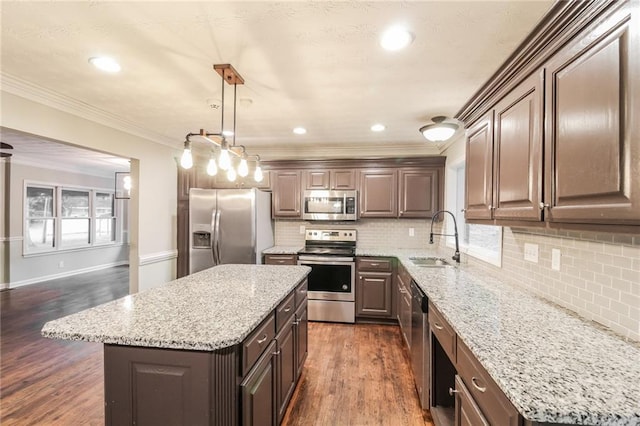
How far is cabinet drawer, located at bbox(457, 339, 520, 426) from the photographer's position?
0.92 meters

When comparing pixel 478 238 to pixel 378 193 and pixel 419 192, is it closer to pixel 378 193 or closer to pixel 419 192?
pixel 419 192

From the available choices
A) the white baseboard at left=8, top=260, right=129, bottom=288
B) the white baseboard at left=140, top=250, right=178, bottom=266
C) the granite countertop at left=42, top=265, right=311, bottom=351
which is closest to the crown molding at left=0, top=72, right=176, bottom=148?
the white baseboard at left=140, top=250, right=178, bottom=266

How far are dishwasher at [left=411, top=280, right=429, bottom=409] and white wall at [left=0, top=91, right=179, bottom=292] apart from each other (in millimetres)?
3235

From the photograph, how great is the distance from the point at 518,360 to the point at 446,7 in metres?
1.55

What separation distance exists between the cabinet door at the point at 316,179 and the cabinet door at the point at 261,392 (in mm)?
2854

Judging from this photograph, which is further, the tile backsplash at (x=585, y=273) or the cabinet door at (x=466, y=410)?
the tile backsplash at (x=585, y=273)

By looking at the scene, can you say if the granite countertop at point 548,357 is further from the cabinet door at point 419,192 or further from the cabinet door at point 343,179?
the cabinet door at point 343,179

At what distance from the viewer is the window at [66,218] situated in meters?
5.94

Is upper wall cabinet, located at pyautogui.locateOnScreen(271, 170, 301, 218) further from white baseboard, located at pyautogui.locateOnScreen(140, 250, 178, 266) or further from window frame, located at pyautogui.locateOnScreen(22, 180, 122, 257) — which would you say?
window frame, located at pyautogui.locateOnScreen(22, 180, 122, 257)

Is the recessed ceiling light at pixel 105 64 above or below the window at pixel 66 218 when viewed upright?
above

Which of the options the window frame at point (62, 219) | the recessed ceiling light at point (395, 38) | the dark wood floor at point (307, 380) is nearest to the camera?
the recessed ceiling light at point (395, 38)

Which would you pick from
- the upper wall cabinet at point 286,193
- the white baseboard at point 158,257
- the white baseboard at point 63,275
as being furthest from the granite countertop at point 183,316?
the white baseboard at point 63,275

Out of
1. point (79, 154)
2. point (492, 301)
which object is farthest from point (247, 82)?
point (79, 154)

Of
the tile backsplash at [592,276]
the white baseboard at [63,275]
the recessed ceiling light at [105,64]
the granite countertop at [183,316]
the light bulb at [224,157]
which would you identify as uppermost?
the recessed ceiling light at [105,64]
